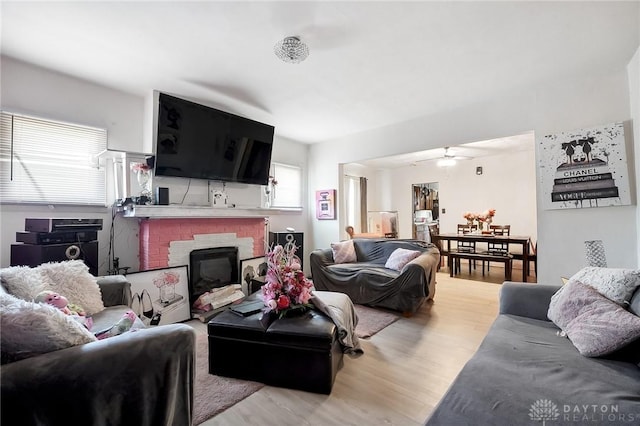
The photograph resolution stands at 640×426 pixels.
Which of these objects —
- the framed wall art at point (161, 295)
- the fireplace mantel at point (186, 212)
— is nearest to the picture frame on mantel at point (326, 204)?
the fireplace mantel at point (186, 212)

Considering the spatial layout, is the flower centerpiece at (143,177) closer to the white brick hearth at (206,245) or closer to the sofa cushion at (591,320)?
the white brick hearth at (206,245)

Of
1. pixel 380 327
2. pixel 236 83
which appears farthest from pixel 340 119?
pixel 380 327

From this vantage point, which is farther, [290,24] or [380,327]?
[380,327]

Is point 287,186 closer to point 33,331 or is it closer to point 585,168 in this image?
point 585,168

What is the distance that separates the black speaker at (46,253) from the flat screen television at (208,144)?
3.28 ft

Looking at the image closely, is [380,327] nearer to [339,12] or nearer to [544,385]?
[544,385]

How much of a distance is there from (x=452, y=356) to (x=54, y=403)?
8.09ft

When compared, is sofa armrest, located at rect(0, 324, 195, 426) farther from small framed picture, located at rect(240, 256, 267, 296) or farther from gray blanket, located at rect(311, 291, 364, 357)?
small framed picture, located at rect(240, 256, 267, 296)

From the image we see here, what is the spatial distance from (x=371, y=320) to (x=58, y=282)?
277 cm

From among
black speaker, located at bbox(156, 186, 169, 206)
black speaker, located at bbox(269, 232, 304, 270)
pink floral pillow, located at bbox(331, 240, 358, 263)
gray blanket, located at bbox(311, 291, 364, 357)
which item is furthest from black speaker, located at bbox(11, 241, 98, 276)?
pink floral pillow, located at bbox(331, 240, 358, 263)

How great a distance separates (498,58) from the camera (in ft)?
7.98

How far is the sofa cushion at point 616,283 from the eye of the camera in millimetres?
1482

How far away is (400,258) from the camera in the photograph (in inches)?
142

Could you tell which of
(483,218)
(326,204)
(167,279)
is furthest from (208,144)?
(483,218)
